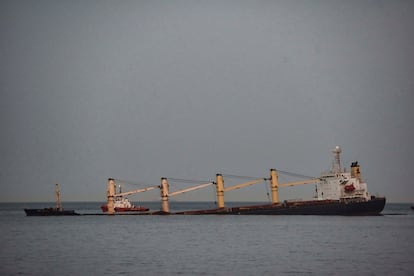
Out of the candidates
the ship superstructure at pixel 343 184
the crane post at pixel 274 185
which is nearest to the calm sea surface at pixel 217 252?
the ship superstructure at pixel 343 184

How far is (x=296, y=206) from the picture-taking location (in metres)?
104

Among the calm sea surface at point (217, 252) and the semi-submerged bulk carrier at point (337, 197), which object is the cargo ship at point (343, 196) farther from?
the calm sea surface at point (217, 252)

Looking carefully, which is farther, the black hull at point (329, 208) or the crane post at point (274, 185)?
the crane post at point (274, 185)

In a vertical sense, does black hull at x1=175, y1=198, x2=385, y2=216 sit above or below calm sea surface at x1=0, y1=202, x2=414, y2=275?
above

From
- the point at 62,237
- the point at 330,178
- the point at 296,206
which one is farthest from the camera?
the point at 296,206

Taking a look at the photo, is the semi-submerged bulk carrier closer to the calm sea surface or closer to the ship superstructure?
the ship superstructure

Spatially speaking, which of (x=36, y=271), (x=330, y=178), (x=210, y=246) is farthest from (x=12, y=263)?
(x=330, y=178)

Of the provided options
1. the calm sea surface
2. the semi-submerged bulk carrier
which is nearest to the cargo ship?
the semi-submerged bulk carrier

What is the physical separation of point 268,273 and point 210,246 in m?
17.5

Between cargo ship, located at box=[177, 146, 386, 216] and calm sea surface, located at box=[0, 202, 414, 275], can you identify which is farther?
cargo ship, located at box=[177, 146, 386, 216]

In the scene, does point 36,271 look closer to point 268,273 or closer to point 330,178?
point 268,273

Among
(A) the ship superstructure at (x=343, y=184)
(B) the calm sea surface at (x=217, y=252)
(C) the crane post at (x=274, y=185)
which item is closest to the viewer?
(B) the calm sea surface at (x=217, y=252)

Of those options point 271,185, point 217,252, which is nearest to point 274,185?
point 271,185

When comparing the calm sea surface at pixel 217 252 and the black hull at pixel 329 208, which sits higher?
the black hull at pixel 329 208
